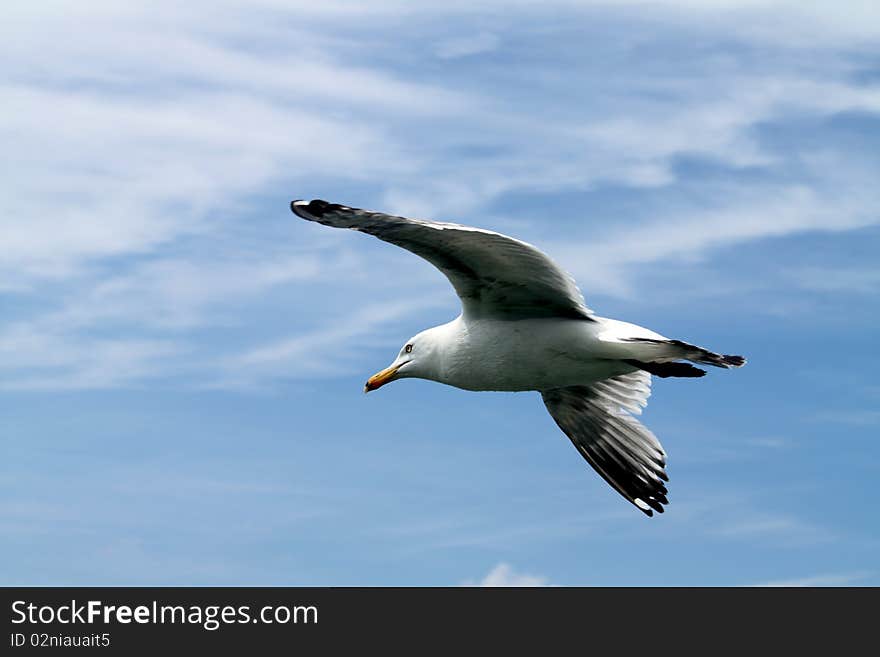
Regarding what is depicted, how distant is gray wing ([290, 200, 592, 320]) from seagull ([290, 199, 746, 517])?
11 millimetres

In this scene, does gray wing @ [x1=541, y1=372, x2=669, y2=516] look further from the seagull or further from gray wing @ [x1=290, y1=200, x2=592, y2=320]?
gray wing @ [x1=290, y1=200, x2=592, y2=320]

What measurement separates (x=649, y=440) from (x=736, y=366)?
165 inches

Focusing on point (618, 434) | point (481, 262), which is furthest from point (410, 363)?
point (618, 434)

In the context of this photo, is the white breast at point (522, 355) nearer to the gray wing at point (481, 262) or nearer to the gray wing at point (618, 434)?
the gray wing at point (481, 262)

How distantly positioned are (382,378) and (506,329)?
7.43 ft

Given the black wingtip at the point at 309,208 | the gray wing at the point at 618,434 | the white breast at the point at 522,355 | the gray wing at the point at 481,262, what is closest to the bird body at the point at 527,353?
the white breast at the point at 522,355

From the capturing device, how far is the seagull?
1436 cm

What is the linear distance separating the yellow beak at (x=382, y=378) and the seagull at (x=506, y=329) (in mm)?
13

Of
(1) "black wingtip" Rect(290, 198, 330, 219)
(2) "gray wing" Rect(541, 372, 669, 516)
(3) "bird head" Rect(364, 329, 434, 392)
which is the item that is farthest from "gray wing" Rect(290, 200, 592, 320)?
(2) "gray wing" Rect(541, 372, 669, 516)

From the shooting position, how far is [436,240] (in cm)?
1456

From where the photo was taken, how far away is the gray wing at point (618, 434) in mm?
19203

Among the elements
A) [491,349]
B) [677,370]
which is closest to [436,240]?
[491,349]

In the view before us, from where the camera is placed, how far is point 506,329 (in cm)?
1609

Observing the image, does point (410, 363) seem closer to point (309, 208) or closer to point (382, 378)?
point (382, 378)
